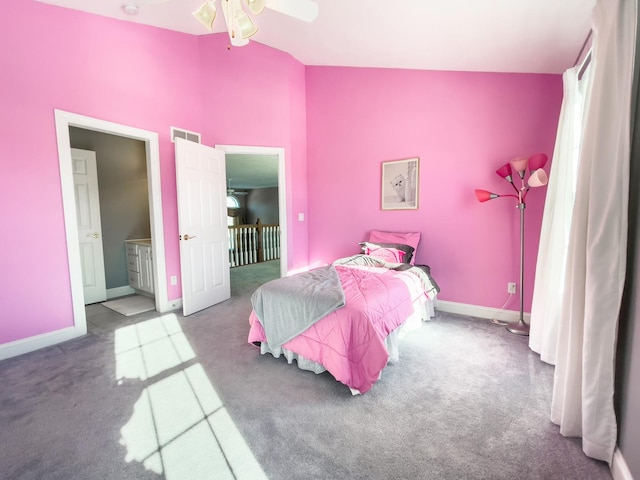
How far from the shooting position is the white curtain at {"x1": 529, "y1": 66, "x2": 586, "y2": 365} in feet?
7.27

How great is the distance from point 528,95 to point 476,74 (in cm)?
58

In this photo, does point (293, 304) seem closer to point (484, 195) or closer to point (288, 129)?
point (484, 195)

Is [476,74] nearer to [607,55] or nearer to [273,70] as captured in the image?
[607,55]

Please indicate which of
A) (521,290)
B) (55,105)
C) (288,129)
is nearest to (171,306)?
(55,105)

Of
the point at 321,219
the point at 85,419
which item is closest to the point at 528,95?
the point at 321,219

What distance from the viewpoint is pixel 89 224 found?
3775 millimetres

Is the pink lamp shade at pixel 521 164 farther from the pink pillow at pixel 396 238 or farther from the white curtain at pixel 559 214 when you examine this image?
the pink pillow at pixel 396 238

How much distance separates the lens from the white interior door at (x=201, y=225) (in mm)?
3232

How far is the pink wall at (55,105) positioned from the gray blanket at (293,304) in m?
1.83

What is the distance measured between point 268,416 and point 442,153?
316 centimetres

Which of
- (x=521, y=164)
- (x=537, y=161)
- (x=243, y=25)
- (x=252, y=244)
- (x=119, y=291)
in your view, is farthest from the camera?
(x=252, y=244)

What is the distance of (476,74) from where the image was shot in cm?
311

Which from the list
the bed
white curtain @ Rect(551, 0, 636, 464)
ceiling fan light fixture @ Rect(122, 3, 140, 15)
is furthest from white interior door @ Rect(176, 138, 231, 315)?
white curtain @ Rect(551, 0, 636, 464)

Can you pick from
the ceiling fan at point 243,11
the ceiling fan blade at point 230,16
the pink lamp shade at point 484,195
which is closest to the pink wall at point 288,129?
the pink lamp shade at point 484,195
